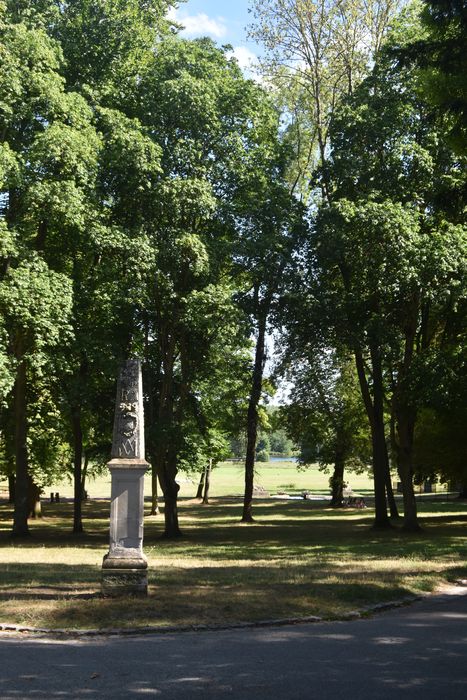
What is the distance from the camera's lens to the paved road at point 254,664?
23.9 ft

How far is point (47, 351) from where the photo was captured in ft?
88.3

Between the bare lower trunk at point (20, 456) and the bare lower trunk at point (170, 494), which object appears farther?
the bare lower trunk at point (170, 494)

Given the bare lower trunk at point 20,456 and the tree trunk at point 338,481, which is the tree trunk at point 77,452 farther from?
the tree trunk at point 338,481

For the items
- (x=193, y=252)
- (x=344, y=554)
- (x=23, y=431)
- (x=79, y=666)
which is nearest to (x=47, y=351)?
(x=23, y=431)

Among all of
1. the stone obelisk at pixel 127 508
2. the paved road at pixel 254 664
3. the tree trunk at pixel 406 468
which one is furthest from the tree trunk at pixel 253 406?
the paved road at pixel 254 664

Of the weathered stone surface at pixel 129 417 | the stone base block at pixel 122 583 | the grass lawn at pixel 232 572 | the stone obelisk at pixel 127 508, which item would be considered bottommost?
the grass lawn at pixel 232 572

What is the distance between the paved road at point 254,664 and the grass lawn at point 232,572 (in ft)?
3.48

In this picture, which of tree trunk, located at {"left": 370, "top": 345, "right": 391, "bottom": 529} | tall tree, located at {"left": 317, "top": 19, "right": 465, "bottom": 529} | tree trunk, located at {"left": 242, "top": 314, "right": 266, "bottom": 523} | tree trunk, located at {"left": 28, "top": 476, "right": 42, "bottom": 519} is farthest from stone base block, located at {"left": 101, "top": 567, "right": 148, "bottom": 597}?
tree trunk, located at {"left": 28, "top": 476, "right": 42, "bottom": 519}

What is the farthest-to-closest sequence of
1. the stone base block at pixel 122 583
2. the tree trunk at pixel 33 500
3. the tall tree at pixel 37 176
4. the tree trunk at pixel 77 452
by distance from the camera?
the tree trunk at pixel 33 500 < the tree trunk at pixel 77 452 < the tall tree at pixel 37 176 < the stone base block at pixel 122 583

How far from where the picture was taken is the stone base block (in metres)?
12.1

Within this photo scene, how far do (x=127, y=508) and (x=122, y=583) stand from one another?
112 centimetres

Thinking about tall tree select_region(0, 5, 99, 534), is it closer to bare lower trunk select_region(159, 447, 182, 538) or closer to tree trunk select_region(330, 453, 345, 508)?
bare lower trunk select_region(159, 447, 182, 538)

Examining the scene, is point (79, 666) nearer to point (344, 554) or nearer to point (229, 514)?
point (344, 554)

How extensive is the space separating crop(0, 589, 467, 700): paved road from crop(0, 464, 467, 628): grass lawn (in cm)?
106
